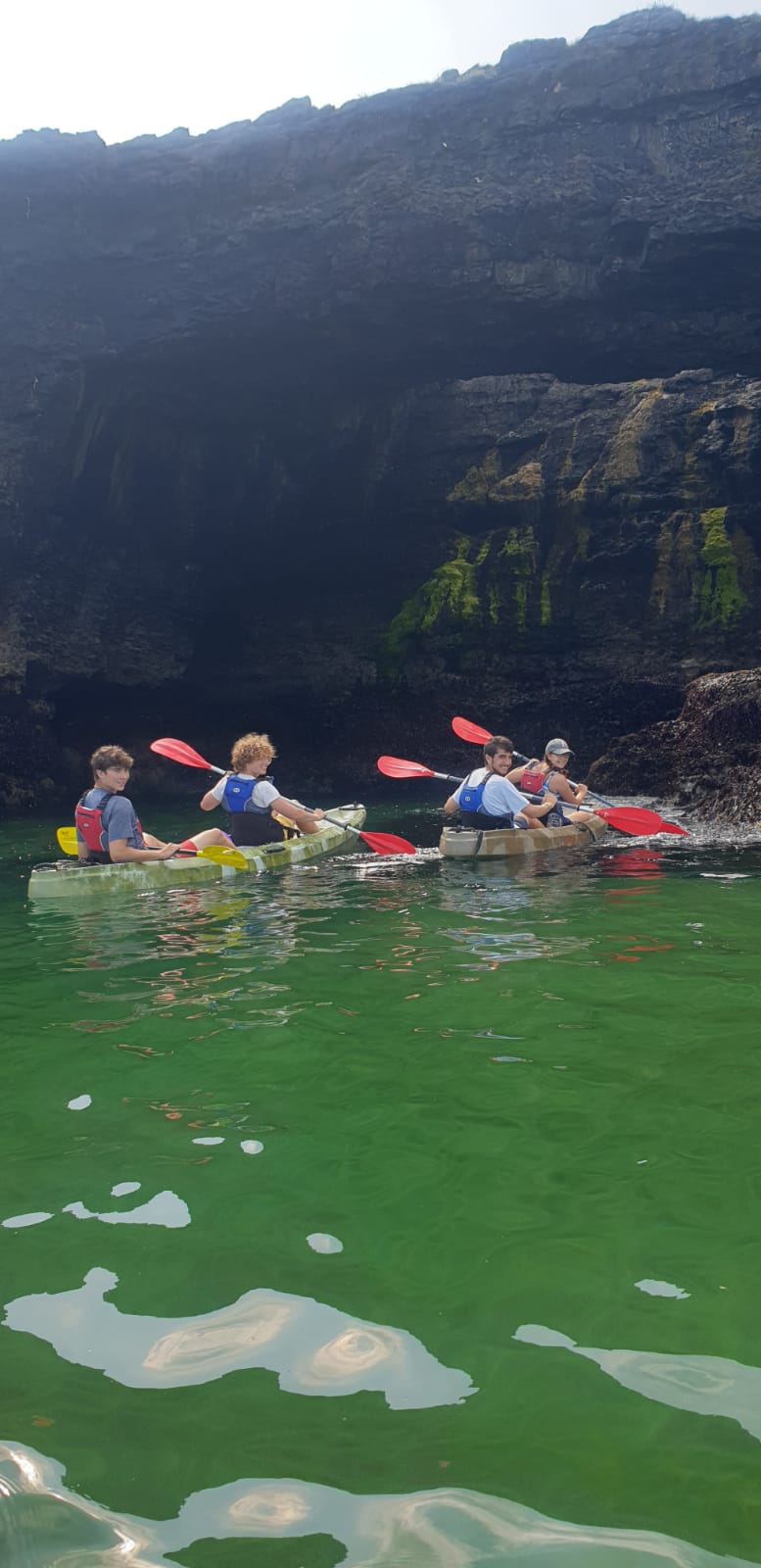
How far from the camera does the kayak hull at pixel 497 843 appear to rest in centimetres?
1080

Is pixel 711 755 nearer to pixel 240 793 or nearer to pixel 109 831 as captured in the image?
pixel 240 793

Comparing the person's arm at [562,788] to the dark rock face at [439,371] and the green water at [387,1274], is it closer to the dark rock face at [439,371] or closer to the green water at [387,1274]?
the green water at [387,1274]

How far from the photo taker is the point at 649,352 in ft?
69.1

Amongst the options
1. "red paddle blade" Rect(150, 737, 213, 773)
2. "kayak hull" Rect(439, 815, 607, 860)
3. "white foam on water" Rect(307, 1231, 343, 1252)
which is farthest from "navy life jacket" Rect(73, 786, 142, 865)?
"white foam on water" Rect(307, 1231, 343, 1252)

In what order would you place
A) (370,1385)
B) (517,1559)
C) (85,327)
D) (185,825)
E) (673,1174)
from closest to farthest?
(517,1559)
(370,1385)
(673,1174)
(185,825)
(85,327)

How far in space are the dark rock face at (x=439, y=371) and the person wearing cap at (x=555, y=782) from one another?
744cm

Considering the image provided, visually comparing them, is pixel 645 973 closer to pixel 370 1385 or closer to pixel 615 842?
pixel 370 1385

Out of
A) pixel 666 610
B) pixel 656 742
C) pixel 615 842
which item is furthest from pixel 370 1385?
pixel 666 610

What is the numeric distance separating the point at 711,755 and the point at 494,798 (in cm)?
515

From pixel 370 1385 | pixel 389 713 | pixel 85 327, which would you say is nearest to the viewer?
pixel 370 1385

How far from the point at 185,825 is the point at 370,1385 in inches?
593

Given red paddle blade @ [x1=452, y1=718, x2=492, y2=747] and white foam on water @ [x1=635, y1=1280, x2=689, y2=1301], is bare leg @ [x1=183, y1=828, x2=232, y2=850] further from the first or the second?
white foam on water @ [x1=635, y1=1280, x2=689, y2=1301]

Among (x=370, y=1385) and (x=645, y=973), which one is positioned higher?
(x=370, y=1385)

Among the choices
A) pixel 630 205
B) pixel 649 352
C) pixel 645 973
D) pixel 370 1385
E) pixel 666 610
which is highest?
pixel 630 205
